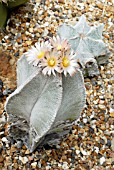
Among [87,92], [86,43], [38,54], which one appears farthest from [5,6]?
[38,54]

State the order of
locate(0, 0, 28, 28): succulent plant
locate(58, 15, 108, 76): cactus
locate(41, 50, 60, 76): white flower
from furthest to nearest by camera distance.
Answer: locate(0, 0, 28, 28): succulent plant, locate(58, 15, 108, 76): cactus, locate(41, 50, 60, 76): white flower

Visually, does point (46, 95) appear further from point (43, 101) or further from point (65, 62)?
point (65, 62)

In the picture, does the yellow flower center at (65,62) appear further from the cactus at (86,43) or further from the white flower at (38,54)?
the cactus at (86,43)

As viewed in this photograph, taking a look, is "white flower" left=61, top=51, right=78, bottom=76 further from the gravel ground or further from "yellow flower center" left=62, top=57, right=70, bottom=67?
the gravel ground

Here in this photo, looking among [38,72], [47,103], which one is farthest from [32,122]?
[38,72]

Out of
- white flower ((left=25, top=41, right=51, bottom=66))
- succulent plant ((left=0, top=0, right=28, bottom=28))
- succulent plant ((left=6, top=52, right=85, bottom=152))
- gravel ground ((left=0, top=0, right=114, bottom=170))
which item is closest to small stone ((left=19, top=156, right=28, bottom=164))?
gravel ground ((left=0, top=0, right=114, bottom=170))

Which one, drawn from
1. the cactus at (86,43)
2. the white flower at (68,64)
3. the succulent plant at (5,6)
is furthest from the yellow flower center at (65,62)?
the succulent plant at (5,6)

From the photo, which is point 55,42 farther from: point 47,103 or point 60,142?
point 60,142

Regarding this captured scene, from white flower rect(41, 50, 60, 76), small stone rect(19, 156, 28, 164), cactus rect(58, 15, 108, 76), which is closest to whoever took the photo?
white flower rect(41, 50, 60, 76)
